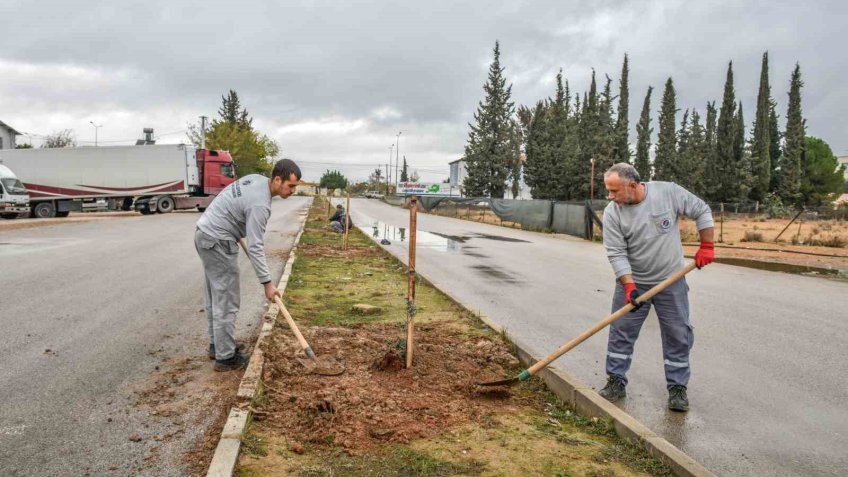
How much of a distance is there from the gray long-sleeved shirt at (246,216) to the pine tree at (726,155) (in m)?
60.2

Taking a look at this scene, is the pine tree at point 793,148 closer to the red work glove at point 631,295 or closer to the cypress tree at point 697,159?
the cypress tree at point 697,159

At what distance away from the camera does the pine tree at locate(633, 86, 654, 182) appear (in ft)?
212

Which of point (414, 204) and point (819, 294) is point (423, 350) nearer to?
point (414, 204)

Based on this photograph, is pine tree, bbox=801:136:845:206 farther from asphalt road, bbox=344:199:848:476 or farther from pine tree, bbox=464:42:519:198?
asphalt road, bbox=344:199:848:476

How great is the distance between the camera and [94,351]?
5.66 metres

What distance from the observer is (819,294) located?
10.7m

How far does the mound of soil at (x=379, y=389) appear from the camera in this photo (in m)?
3.90

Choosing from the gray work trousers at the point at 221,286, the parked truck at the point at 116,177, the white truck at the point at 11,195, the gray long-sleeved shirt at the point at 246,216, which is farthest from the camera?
the parked truck at the point at 116,177

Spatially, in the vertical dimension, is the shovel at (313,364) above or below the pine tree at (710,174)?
below

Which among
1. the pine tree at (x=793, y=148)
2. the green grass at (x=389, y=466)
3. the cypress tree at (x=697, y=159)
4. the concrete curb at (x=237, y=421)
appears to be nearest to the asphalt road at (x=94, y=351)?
the concrete curb at (x=237, y=421)

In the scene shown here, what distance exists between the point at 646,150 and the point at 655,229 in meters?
66.6

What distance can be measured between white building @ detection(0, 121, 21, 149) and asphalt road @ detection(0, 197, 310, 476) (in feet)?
178

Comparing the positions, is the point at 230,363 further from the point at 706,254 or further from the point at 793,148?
the point at 793,148

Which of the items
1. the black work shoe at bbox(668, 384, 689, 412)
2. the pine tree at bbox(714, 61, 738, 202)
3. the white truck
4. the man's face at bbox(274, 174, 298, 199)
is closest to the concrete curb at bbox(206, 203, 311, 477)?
the man's face at bbox(274, 174, 298, 199)
